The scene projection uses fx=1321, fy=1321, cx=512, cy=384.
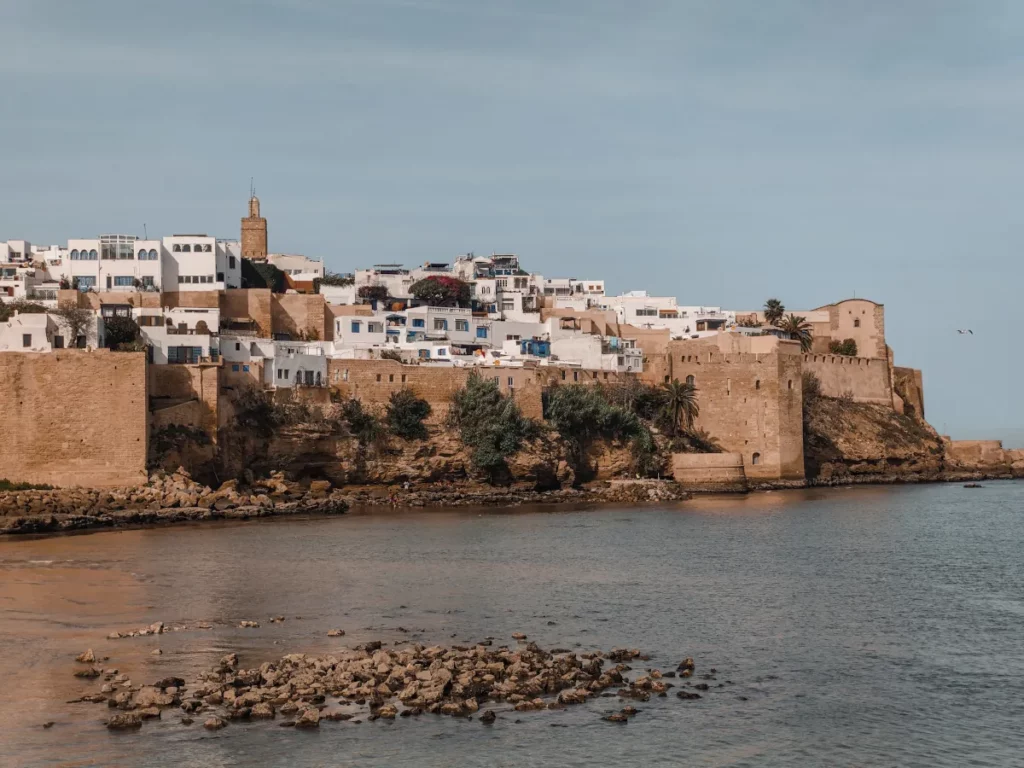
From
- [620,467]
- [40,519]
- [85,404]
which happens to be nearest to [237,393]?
[85,404]

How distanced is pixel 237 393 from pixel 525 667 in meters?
23.2

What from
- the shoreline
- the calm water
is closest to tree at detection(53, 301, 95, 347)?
the shoreline

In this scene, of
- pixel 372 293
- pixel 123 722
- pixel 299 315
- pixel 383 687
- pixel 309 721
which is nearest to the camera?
pixel 123 722

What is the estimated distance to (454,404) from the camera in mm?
39344

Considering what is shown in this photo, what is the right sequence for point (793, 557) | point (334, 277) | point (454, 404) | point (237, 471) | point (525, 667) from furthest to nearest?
point (334, 277) → point (454, 404) → point (237, 471) → point (793, 557) → point (525, 667)

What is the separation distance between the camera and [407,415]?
3859cm

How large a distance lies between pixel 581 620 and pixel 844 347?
39.5 m

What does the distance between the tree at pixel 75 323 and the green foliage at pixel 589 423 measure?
13862 millimetres

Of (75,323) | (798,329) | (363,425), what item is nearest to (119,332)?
(75,323)

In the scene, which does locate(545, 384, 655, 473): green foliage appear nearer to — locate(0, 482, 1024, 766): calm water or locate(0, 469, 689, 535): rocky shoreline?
locate(0, 469, 689, 535): rocky shoreline

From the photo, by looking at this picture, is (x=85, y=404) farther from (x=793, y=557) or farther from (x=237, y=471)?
(x=793, y=557)

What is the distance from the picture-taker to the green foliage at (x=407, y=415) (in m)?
38.4

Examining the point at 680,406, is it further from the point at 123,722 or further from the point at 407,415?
the point at 123,722

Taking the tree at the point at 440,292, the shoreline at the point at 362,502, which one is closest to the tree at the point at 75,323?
the shoreline at the point at 362,502
